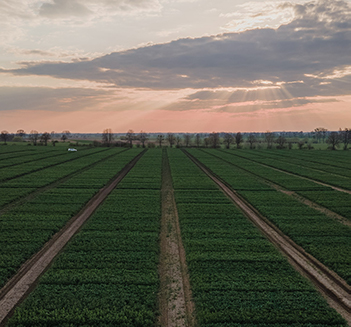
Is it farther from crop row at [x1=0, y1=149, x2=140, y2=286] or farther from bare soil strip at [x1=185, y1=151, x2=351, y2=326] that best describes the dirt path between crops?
crop row at [x1=0, y1=149, x2=140, y2=286]

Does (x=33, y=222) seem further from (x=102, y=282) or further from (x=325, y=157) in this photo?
(x=325, y=157)

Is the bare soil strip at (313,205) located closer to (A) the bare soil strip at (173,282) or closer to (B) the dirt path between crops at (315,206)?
(B) the dirt path between crops at (315,206)

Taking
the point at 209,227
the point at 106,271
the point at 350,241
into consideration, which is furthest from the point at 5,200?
the point at 350,241

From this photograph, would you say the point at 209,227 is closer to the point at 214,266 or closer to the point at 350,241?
the point at 214,266

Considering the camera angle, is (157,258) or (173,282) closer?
(173,282)

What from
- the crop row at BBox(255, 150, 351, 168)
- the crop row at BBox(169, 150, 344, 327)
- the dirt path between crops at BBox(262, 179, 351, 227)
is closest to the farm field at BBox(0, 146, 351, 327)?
the crop row at BBox(169, 150, 344, 327)

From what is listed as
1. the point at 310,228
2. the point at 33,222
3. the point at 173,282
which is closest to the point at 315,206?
the point at 310,228
